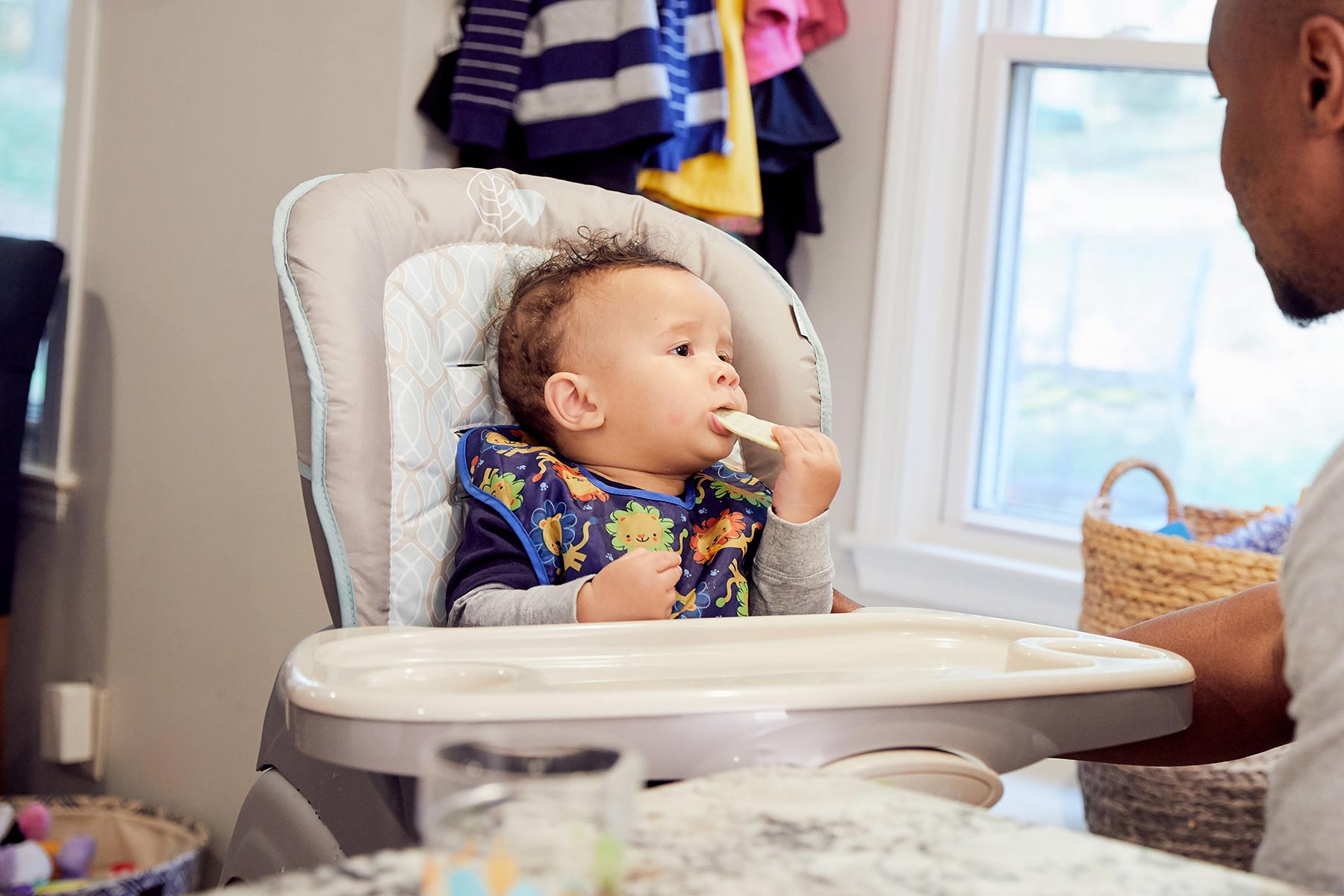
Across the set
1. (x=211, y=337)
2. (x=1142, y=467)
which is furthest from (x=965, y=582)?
(x=211, y=337)

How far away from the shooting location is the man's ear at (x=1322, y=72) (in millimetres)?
742

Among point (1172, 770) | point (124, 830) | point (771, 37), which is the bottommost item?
point (124, 830)

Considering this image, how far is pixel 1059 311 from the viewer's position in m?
2.26

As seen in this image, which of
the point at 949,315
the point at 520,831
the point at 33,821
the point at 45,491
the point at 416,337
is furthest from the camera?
the point at 45,491

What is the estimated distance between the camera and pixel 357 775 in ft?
2.82

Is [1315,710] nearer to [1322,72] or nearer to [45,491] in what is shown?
[1322,72]

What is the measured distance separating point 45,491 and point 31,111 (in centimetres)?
78

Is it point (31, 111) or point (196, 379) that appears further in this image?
point (31, 111)

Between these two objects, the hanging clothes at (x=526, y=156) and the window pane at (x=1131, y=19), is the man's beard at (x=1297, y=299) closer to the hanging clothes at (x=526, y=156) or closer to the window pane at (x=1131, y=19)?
the hanging clothes at (x=526, y=156)

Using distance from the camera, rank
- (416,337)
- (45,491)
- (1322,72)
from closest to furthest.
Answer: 1. (1322,72)
2. (416,337)
3. (45,491)

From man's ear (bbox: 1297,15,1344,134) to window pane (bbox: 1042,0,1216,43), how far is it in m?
1.42

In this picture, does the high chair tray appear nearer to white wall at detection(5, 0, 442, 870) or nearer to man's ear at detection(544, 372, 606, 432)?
man's ear at detection(544, 372, 606, 432)

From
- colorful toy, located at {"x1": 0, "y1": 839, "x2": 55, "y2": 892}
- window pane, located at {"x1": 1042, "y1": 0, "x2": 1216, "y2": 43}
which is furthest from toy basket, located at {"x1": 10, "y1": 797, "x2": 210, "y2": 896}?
window pane, located at {"x1": 1042, "y1": 0, "x2": 1216, "y2": 43}

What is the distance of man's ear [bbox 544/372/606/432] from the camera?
4.08 feet
